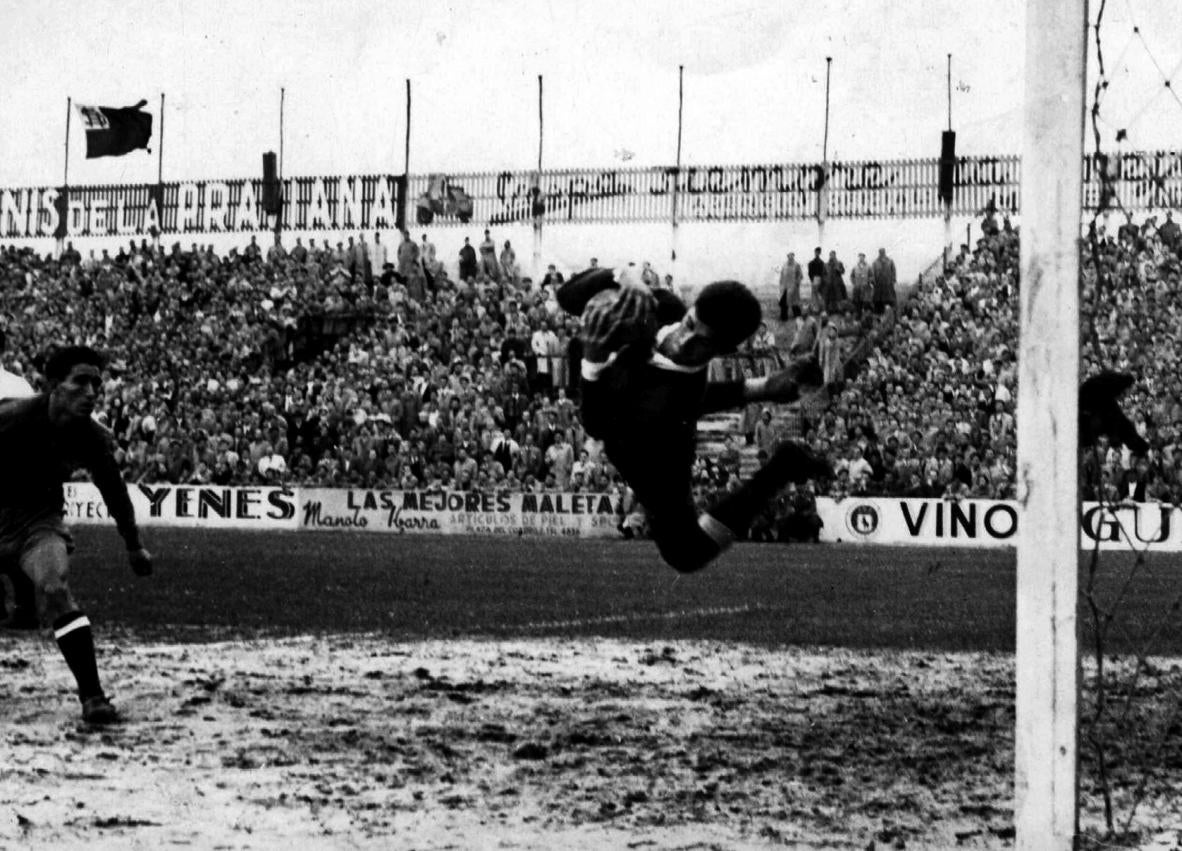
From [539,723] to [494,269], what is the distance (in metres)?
16.8

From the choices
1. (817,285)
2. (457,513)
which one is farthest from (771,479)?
(457,513)

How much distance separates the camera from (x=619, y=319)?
19.5 feet

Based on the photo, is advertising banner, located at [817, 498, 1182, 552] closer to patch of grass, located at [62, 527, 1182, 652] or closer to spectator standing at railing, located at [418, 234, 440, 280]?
patch of grass, located at [62, 527, 1182, 652]

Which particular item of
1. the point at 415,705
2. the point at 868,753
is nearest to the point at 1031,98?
the point at 868,753

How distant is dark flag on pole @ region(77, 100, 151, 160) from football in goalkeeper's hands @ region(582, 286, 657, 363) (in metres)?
17.0

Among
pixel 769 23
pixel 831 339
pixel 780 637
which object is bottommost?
pixel 780 637

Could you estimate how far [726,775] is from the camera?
21.8 feet

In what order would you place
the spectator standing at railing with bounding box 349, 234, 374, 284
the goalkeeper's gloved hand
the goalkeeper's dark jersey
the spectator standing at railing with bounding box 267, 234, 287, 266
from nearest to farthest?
the goalkeeper's gloved hand, the goalkeeper's dark jersey, the spectator standing at railing with bounding box 349, 234, 374, 284, the spectator standing at railing with bounding box 267, 234, 287, 266

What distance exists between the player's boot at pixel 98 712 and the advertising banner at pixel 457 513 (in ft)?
62.3

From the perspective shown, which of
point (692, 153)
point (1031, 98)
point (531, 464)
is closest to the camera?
point (1031, 98)

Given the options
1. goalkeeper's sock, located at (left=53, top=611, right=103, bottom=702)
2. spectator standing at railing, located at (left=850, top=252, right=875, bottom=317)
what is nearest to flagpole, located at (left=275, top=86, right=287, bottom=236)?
spectator standing at railing, located at (left=850, top=252, right=875, bottom=317)

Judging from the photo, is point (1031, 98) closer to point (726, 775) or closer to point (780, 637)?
point (726, 775)

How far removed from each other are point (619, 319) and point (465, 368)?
1643 cm

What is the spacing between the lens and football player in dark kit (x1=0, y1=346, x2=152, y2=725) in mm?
8133
